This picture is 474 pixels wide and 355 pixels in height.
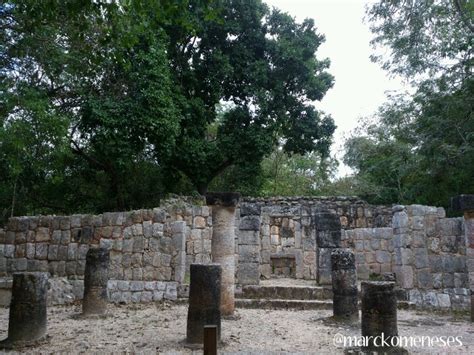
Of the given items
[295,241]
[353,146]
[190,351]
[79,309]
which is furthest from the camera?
[353,146]

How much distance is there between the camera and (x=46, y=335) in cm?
696

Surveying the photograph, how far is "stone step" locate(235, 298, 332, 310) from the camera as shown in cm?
1023

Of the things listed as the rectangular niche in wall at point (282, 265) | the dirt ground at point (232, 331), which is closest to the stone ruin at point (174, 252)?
the dirt ground at point (232, 331)

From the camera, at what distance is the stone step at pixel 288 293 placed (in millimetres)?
10758

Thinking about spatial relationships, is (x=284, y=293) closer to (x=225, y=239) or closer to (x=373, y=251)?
(x=225, y=239)

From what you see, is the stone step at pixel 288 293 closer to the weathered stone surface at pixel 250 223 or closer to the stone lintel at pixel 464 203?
the weathered stone surface at pixel 250 223

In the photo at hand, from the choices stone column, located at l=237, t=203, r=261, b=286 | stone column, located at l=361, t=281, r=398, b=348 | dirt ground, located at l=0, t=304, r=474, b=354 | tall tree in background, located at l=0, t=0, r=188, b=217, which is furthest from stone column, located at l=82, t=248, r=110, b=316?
stone column, located at l=361, t=281, r=398, b=348

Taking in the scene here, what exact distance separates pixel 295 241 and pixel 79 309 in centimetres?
737

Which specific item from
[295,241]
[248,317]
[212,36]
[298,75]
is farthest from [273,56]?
[248,317]

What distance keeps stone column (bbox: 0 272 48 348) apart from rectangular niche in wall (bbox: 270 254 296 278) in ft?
29.0

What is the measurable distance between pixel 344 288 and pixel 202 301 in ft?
11.3

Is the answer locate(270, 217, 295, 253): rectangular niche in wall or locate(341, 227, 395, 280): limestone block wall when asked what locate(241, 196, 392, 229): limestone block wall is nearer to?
locate(270, 217, 295, 253): rectangular niche in wall

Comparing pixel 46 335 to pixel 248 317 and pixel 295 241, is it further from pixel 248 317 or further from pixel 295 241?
pixel 295 241

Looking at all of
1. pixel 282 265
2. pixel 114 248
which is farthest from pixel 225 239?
pixel 282 265
